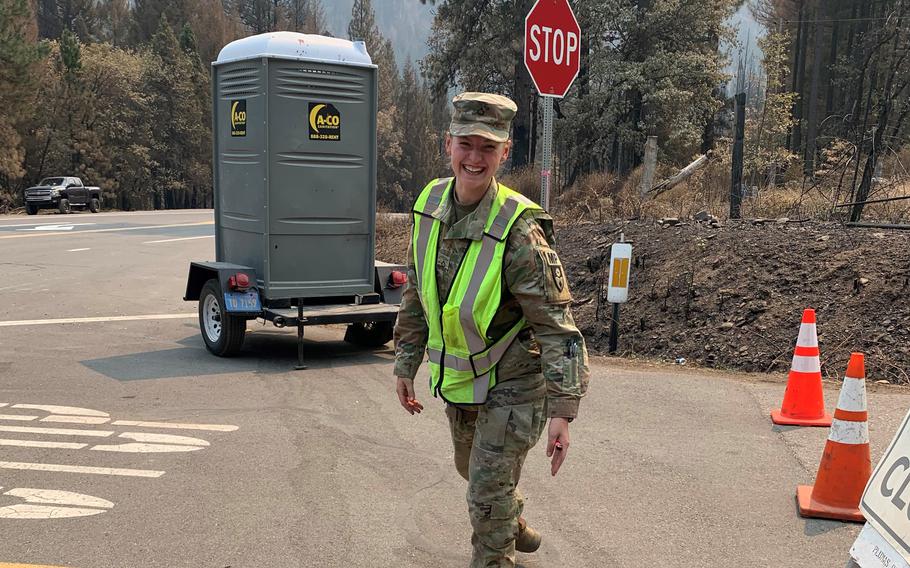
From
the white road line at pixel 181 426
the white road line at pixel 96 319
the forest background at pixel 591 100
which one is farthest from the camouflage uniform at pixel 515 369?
the forest background at pixel 591 100

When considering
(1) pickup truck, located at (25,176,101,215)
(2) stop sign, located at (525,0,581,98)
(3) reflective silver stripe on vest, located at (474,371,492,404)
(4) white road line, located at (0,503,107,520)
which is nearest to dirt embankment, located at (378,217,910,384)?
(2) stop sign, located at (525,0,581,98)

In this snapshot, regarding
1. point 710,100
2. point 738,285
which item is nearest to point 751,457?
point 738,285

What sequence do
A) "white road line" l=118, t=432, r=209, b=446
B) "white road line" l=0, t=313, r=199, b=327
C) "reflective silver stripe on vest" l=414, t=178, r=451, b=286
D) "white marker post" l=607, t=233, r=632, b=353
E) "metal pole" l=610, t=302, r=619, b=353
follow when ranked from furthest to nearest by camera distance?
"white road line" l=0, t=313, r=199, b=327
"metal pole" l=610, t=302, r=619, b=353
"white marker post" l=607, t=233, r=632, b=353
"white road line" l=118, t=432, r=209, b=446
"reflective silver stripe on vest" l=414, t=178, r=451, b=286

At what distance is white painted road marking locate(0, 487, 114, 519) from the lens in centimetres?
428

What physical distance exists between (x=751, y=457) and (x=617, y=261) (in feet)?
10.1

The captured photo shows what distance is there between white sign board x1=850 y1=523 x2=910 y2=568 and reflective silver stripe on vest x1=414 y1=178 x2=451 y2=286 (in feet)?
6.00

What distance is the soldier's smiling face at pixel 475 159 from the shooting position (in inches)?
119

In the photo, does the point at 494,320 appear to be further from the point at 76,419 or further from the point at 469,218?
the point at 76,419

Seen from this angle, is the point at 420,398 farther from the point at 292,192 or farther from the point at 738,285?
the point at 738,285

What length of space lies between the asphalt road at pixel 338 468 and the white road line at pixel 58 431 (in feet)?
0.07

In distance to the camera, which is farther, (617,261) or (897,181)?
(897,181)

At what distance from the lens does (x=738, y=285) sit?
8.83 m

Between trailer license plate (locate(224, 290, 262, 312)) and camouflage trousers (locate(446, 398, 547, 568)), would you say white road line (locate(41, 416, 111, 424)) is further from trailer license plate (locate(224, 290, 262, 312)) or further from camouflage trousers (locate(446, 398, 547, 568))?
camouflage trousers (locate(446, 398, 547, 568))

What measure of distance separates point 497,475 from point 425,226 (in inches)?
40.8
